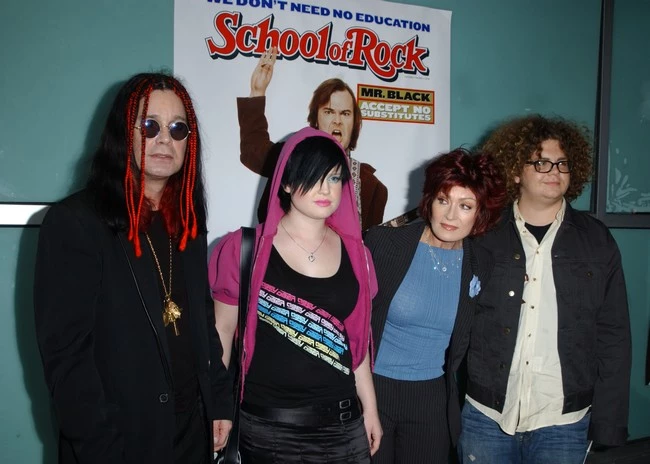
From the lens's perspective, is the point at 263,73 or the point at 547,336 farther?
the point at 263,73

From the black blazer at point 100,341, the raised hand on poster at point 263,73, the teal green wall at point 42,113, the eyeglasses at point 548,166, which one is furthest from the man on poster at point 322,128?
the black blazer at point 100,341

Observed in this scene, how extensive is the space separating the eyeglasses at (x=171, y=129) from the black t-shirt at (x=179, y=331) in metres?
0.27

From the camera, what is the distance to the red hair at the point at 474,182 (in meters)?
2.11

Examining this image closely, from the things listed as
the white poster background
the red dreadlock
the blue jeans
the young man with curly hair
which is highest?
the white poster background

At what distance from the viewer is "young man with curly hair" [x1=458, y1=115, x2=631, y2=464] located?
216cm

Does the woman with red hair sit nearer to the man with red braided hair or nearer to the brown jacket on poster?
the man with red braided hair

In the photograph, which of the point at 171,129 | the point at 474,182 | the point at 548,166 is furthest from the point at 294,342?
the point at 548,166

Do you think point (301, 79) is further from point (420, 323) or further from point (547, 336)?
point (547, 336)

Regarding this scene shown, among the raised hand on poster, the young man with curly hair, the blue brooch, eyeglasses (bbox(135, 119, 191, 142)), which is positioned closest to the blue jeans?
the young man with curly hair

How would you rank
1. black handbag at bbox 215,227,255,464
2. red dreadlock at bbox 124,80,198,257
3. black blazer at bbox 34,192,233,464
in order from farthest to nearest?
black handbag at bbox 215,227,255,464 → red dreadlock at bbox 124,80,198,257 → black blazer at bbox 34,192,233,464

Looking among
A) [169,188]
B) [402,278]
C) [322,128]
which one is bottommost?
[402,278]

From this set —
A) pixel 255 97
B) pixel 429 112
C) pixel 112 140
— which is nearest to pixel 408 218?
pixel 429 112

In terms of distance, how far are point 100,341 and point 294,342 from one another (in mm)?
637

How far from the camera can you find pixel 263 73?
2.72 metres
